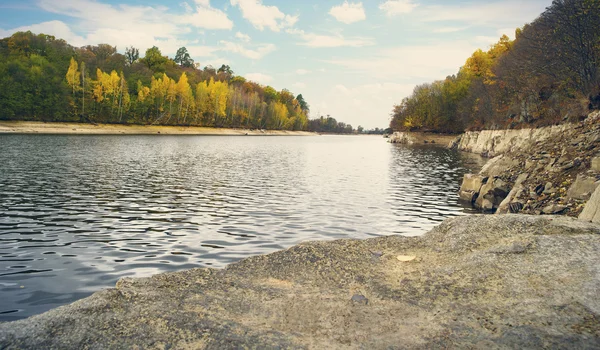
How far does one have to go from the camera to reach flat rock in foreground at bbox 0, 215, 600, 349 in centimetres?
484

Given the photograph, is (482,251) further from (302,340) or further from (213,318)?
(213,318)

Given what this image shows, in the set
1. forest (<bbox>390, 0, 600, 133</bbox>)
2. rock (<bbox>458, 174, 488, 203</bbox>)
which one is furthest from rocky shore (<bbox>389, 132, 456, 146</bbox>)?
rock (<bbox>458, 174, 488, 203</bbox>)

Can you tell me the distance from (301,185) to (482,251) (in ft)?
64.4

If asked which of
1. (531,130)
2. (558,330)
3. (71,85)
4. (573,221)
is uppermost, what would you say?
(71,85)

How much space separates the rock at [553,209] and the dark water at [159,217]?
13.9ft

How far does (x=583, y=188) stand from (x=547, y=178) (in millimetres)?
3303

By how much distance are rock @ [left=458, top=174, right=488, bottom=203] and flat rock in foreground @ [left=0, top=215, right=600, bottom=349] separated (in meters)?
14.1

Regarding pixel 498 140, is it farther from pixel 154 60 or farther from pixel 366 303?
pixel 154 60

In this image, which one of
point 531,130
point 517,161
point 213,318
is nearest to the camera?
point 213,318

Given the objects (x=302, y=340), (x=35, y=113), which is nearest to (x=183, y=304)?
(x=302, y=340)

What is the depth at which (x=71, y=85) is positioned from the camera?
10294cm

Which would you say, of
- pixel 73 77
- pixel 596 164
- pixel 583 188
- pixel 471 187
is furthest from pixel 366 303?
pixel 73 77

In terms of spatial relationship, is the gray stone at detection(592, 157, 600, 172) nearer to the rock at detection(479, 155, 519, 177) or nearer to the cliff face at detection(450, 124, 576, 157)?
the rock at detection(479, 155, 519, 177)

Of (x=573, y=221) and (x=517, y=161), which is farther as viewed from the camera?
(x=517, y=161)
